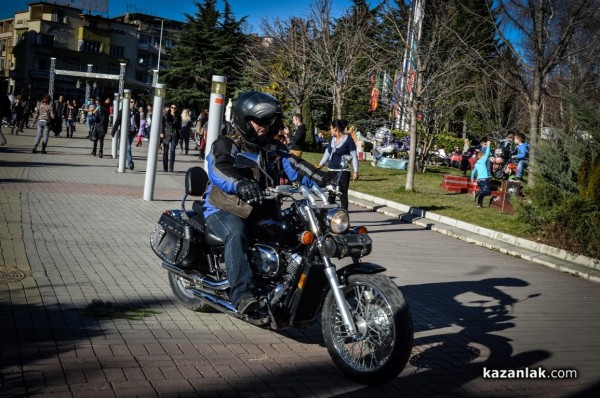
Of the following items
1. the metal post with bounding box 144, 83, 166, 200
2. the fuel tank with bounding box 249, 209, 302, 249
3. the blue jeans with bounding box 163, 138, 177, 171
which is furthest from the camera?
the blue jeans with bounding box 163, 138, 177, 171

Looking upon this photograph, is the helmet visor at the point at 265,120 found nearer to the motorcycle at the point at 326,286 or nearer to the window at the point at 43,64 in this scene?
the motorcycle at the point at 326,286

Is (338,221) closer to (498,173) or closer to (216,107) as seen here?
(216,107)

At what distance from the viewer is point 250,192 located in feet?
15.8

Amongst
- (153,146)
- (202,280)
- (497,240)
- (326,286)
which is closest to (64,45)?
(153,146)

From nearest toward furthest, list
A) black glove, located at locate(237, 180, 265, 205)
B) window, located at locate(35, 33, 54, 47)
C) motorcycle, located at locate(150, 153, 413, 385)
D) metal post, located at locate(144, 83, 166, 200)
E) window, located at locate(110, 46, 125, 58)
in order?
motorcycle, located at locate(150, 153, 413, 385)
black glove, located at locate(237, 180, 265, 205)
metal post, located at locate(144, 83, 166, 200)
window, located at locate(35, 33, 54, 47)
window, located at locate(110, 46, 125, 58)

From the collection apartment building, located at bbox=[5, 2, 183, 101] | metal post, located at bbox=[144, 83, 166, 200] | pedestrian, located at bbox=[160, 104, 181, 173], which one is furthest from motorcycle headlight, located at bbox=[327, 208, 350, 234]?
apartment building, located at bbox=[5, 2, 183, 101]

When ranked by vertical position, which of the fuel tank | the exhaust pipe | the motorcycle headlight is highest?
the motorcycle headlight

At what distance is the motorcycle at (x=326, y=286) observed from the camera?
4.47 meters

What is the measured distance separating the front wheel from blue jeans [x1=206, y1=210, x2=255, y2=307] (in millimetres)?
651

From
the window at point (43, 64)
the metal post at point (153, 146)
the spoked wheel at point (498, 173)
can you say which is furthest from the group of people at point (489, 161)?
the window at point (43, 64)

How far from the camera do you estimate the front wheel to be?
4.37 metres

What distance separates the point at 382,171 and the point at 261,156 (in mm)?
22683

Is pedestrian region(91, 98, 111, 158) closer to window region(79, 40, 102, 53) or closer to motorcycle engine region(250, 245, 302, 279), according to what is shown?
motorcycle engine region(250, 245, 302, 279)

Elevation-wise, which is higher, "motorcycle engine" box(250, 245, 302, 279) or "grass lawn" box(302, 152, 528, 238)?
"motorcycle engine" box(250, 245, 302, 279)
